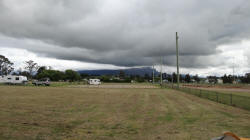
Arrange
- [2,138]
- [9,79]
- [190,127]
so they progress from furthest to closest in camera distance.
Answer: [9,79]
[190,127]
[2,138]

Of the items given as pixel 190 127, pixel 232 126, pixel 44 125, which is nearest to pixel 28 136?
pixel 44 125

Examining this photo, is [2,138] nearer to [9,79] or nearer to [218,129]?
[218,129]

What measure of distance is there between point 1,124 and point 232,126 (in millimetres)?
9713

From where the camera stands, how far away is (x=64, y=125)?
7488 millimetres

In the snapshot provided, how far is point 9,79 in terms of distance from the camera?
47875mm

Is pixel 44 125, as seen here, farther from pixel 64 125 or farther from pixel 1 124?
pixel 1 124

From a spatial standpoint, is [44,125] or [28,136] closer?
[28,136]

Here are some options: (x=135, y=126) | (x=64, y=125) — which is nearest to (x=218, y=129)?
(x=135, y=126)

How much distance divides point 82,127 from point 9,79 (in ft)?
164

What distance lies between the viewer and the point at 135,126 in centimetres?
749

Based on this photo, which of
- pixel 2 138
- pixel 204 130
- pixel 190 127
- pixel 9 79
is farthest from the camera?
pixel 9 79

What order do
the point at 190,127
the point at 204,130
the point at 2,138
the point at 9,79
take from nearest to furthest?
the point at 2,138 < the point at 204,130 < the point at 190,127 < the point at 9,79

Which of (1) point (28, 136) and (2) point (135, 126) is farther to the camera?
(2) point (135, 126)

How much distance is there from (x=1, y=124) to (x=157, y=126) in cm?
642
